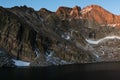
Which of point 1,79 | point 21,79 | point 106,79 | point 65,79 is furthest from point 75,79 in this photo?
point 1,79

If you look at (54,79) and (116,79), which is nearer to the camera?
(116,79)

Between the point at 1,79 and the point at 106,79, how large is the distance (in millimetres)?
54027

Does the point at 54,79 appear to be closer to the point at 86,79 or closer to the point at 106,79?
the point at 86,79

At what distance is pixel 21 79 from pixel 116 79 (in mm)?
48136

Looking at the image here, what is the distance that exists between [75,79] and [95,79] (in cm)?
975

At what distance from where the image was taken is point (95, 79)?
449 ft

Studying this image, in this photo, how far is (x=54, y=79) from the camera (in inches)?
5605

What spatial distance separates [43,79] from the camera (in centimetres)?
14475

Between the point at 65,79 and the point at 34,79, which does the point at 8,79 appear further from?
the point at 65,79

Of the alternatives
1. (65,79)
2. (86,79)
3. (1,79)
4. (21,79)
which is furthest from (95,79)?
(1,79)

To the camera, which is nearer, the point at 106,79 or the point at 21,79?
the point at 106,79

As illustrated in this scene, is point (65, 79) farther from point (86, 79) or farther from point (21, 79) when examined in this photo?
point (21, 79)

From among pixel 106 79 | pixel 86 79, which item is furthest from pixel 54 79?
pixel 106 79

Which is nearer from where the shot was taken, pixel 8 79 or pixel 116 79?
pixel 116 79
